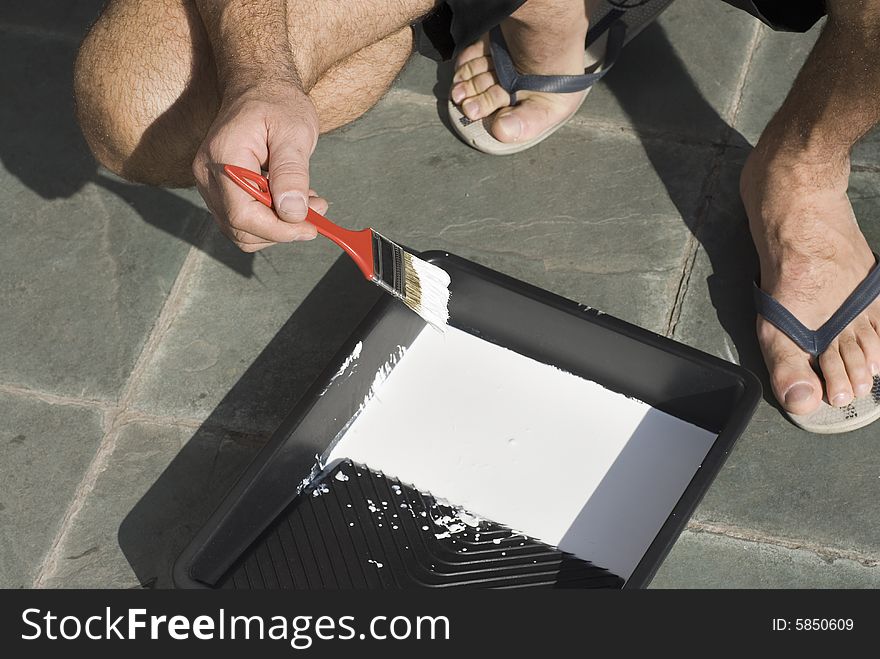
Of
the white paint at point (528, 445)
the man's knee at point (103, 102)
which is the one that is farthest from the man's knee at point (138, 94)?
the white paint at point (528, 445)

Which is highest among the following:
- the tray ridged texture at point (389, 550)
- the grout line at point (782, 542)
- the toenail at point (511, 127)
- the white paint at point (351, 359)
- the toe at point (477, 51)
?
the toe at point (477, 51)

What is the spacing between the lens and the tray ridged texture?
141 cm

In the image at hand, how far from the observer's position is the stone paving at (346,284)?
153 centimetres

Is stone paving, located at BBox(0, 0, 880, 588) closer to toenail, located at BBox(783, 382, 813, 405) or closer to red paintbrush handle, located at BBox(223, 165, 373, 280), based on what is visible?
toenail, located at BBox(783, 382, 813, 405)

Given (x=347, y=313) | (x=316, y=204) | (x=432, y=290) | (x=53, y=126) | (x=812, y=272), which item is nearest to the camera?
(x=316, y=204)

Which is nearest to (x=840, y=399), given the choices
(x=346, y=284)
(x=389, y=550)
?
(x=389, y=550)

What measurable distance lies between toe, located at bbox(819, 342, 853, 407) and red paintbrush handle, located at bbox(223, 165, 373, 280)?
2.39 feet

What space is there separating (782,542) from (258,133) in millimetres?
929

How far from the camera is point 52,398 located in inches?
66.7

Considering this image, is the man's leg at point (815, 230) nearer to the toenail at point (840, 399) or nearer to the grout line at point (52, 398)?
the toenail at point (840, 399)

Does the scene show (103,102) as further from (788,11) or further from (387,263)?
(788,11)

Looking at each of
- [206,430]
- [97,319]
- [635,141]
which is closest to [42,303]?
[97,319]

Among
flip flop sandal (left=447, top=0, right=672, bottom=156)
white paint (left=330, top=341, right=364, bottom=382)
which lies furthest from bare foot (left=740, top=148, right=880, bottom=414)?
white paint (left=330, top=341, right=364, bottom=382)

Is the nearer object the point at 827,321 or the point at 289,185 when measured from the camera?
the point at 289,185
